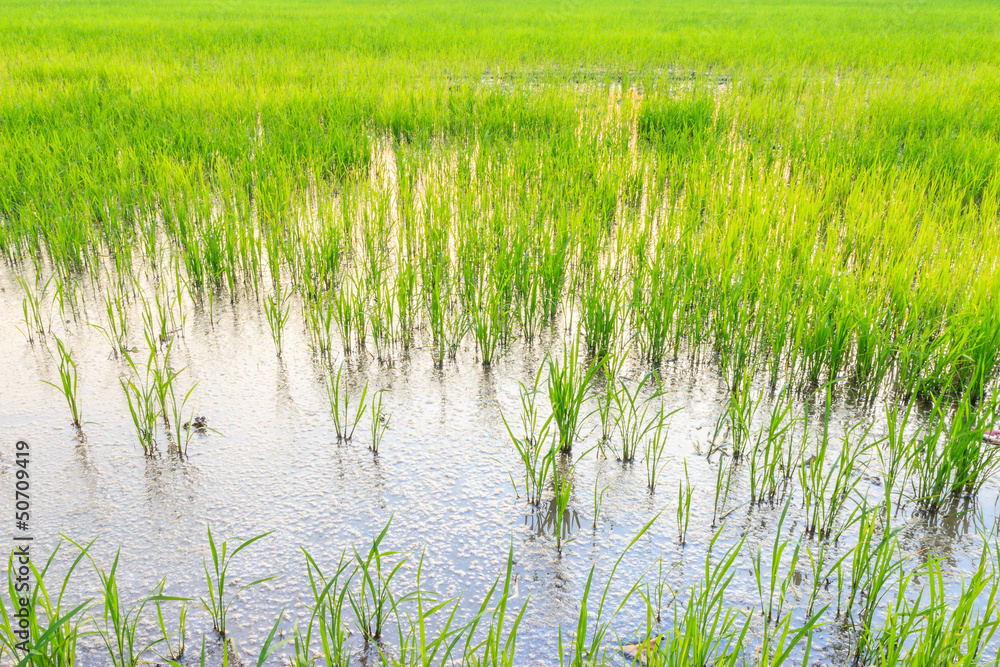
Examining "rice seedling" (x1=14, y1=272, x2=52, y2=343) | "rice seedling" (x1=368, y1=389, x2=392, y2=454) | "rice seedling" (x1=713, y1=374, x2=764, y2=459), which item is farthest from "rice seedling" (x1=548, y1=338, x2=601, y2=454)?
"rice seedling" (x1=14, y1=272, x2=52, y2=343)

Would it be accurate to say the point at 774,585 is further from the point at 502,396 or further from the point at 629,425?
the point at 502,396

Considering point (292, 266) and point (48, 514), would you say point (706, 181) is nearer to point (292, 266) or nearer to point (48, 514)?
point (292, 266)

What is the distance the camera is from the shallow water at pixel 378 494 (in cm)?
148

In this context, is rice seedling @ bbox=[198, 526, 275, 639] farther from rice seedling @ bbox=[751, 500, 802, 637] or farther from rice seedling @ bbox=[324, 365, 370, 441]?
rice seedling @ bbox=[751, 500, 802, 637]

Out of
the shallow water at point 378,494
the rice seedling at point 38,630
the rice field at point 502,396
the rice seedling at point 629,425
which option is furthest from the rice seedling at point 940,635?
the rice seedling at point 38,630

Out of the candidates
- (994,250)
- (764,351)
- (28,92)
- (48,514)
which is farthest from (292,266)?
(28,92)

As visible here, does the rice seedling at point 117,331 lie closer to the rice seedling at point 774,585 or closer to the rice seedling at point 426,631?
the rice seedling at point 426,631

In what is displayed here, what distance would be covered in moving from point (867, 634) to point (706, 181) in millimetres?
2887

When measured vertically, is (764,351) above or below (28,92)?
below

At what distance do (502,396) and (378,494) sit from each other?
600mm

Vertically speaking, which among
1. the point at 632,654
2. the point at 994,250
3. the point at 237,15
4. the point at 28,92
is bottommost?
the point at 632,654

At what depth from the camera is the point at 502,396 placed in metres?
2.21

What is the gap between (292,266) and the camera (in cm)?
296

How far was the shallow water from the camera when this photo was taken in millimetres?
1479
